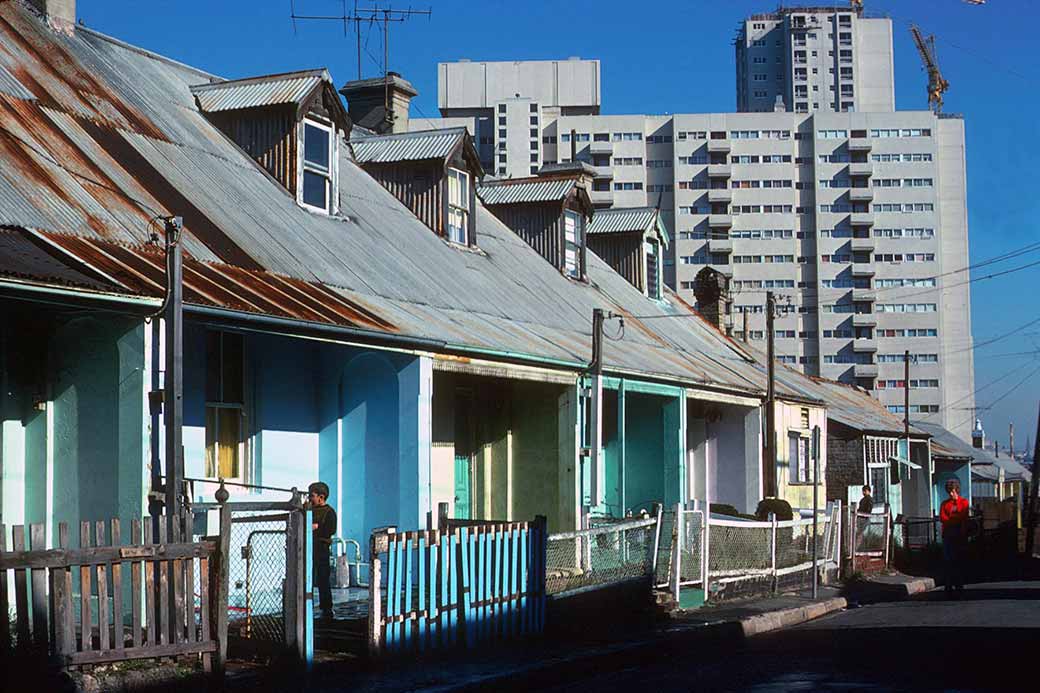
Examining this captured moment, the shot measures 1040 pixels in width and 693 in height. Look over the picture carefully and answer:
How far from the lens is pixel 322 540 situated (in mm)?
13500

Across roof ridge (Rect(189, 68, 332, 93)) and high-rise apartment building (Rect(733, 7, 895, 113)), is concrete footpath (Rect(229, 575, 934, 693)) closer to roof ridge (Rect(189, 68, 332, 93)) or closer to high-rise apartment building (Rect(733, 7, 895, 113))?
roof ridge (Rect(189, 68, 332, 93))

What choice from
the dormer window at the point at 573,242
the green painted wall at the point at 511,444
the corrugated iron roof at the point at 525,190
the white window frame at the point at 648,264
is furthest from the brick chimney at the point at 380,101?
the green painted wall at the point at 511,444

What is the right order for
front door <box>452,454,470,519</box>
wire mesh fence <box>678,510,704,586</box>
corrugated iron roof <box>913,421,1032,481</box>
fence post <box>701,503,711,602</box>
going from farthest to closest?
corrugated iron roof <box>913,421,1032,481</box>
front door <box>452,454,470,519</box>
fence post <box>701,503,711,602</box>
wire mesh fence <box>678,510,704,586</box>

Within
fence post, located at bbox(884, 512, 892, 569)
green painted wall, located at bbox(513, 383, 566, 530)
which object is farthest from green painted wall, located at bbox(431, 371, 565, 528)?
fence post, located at bbox(884, 512, 892, 569)

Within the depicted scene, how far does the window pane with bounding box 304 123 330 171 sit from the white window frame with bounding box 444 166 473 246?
12.5 ft

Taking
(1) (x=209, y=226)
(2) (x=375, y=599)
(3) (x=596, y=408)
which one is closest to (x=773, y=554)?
(3) (x=596, y=408)

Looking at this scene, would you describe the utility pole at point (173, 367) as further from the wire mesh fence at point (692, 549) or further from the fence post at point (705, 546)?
the fence post at point (705, 546)

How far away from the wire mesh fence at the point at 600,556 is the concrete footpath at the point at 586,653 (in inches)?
26.2

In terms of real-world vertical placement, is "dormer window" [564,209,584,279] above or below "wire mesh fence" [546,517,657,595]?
above

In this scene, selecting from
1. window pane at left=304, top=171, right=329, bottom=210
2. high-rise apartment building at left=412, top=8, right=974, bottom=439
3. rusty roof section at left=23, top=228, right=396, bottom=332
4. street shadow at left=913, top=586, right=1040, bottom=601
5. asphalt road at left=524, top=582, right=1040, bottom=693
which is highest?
high-rise apartment building at left=412, top=8, right=974, bottom=439

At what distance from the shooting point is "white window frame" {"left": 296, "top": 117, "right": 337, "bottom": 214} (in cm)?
1989

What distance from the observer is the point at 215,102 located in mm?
20391

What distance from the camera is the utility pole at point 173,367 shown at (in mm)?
12047

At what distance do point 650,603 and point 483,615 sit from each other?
3.64m
